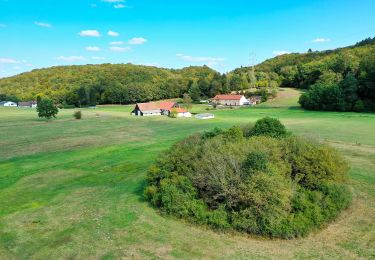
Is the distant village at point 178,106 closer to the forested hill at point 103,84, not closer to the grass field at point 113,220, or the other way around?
the forested hill at point 103,84

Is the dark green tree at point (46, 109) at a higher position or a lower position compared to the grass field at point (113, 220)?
higher

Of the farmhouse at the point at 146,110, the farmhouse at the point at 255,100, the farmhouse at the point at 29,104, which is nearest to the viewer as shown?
the farmhouse at the point at 146,110

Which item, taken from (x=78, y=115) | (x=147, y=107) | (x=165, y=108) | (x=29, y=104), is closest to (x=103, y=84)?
(x=29, y=104)

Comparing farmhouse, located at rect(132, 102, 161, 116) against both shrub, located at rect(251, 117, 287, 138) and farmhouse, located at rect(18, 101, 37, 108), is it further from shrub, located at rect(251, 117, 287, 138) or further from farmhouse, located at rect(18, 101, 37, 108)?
farmhouse, located at rect(18, 101, 37, 108)

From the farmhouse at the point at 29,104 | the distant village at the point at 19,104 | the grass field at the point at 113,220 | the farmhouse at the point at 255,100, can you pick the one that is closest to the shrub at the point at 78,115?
the grass field at the point at 113,220

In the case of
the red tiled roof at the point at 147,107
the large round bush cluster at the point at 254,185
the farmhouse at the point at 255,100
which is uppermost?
the farmhouse at the point at 255,100

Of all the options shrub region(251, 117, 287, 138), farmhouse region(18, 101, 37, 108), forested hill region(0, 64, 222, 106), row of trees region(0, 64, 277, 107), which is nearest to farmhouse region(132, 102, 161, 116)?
row of trees region(0, 64, 277, 107)

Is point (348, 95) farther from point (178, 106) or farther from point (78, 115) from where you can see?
point (78, 115)
